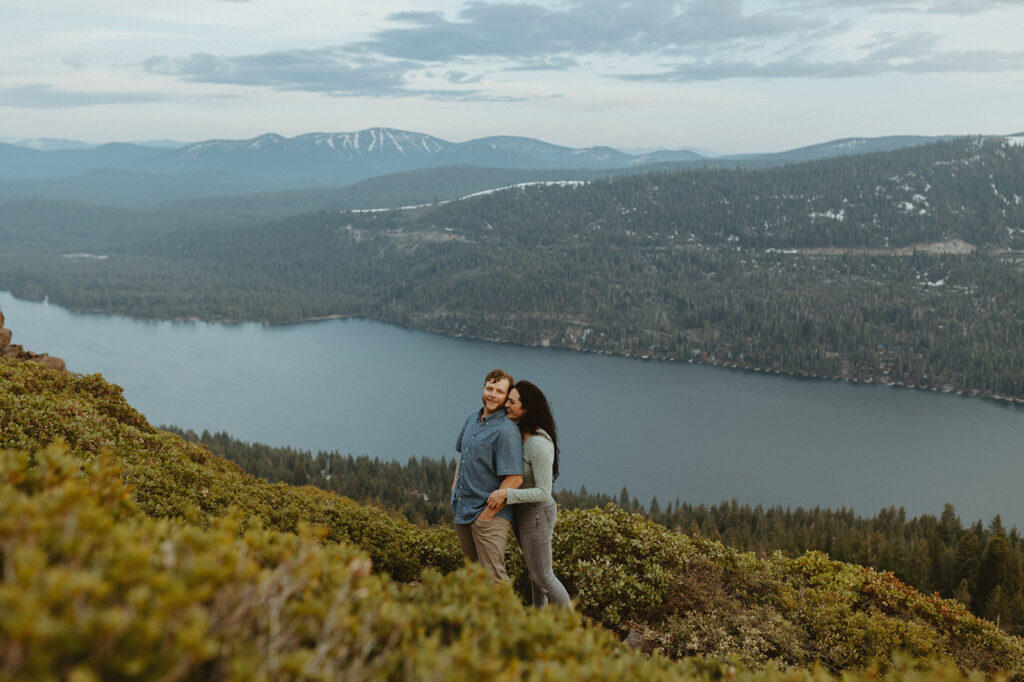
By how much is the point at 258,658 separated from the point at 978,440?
124978 mm

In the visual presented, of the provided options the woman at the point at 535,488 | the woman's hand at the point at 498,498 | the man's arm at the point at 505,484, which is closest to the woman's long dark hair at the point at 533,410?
the woman at the point at 535,488

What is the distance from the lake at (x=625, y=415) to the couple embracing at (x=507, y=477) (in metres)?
79.1

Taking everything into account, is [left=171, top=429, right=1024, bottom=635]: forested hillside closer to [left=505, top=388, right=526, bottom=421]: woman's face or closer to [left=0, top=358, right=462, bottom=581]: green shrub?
[left=0, top=358, right=462, bottom=581]: green shrub

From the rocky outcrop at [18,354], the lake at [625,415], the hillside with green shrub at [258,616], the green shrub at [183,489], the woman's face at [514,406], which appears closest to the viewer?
the hillside with green shrub at [258,616]

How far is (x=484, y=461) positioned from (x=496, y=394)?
0.97 m

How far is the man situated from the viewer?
884 cm

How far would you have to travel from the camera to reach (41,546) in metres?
3.85

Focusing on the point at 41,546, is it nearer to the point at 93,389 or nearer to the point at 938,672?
the point at 938,672

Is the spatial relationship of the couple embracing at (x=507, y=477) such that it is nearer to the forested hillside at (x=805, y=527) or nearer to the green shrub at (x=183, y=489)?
the green shrub at (x=183, y=489)

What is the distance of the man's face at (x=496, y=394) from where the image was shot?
8.80 metres

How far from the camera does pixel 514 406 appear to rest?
9.09 m

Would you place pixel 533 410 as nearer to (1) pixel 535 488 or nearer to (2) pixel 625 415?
(1) pixel 535 488

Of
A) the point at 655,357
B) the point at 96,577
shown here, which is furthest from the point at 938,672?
the point at 655,357

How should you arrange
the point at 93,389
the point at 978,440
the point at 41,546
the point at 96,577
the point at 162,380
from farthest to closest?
the point at 162,380, the point at 978,440, the point at 93,389, the point at 41,546, the point at 96,577
